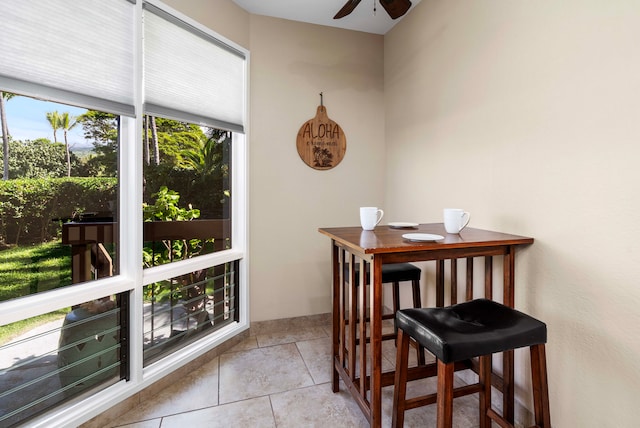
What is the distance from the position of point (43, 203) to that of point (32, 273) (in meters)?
0.33

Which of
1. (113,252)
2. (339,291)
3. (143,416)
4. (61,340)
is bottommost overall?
(143,416)

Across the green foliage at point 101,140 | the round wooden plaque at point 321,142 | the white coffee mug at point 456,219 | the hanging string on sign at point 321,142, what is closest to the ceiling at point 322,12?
the hanging string on sign at point 321,142

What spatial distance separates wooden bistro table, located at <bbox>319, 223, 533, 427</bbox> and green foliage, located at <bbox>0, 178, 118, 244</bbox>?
1.29 m

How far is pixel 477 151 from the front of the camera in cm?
196

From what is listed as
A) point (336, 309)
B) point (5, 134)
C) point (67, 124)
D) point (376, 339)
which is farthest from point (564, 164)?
point (5, 134)

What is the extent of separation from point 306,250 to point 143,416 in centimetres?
162

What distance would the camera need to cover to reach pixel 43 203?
A: 1.55m

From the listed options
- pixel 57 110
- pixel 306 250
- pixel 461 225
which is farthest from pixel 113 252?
pixel 461 225

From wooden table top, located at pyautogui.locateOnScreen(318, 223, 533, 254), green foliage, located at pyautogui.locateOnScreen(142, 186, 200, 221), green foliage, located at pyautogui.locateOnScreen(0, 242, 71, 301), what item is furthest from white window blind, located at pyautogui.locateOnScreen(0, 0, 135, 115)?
wooden table top, located at pyautogui.locateOnScreen(318, 223, 533, 254)

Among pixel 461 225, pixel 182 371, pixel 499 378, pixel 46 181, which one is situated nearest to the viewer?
pixel 46 181

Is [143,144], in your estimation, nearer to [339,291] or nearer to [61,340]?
[61,340]

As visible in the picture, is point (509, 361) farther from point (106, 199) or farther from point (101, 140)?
point (101, 140)

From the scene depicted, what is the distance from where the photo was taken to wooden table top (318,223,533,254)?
1394 mm

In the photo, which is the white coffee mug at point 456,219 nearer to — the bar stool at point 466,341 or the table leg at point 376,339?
the bar stool at point 466,341
